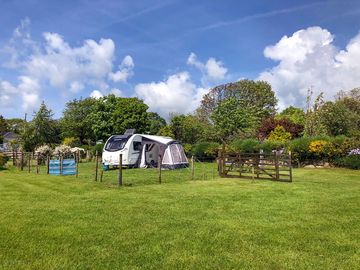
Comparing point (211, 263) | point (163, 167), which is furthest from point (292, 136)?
point (211, 263)

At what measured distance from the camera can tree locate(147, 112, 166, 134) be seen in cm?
5185

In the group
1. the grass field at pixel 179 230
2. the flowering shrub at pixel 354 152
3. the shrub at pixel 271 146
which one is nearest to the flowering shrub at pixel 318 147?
the flowering shrub at pixel 354 152

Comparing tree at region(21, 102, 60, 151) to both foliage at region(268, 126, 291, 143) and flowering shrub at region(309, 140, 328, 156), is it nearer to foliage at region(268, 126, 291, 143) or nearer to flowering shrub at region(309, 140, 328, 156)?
foliage at region(268, 126, 291, 143)

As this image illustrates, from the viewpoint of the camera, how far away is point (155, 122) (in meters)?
57.3

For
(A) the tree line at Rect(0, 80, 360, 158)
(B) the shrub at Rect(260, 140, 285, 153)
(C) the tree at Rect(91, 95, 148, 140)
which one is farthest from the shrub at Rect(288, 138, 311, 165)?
(C) the tree at Rect(91, 95, 148, 140)

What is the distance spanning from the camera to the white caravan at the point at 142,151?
22.4m

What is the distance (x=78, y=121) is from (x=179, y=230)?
47479 mm

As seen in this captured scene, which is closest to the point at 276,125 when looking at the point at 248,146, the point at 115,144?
the point at 248,146

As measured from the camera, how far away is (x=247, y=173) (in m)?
18.6

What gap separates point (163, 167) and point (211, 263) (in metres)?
17.6

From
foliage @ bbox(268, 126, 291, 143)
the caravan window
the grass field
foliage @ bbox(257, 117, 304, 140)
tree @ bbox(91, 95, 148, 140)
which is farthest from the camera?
tree @ bbox(91, 95, 148, 140)

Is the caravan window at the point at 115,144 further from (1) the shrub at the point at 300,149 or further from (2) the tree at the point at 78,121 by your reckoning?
(2) the tree at the point at 78,121

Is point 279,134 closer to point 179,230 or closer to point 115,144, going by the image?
point 115,144

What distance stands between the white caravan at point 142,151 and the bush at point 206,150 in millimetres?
5194
